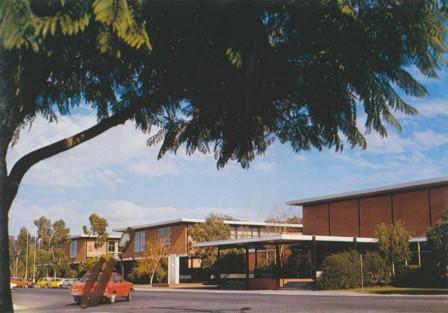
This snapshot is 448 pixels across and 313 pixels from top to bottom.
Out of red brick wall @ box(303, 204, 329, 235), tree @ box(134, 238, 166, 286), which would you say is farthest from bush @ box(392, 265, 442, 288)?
tree @ box(134, 238, 166, 286)

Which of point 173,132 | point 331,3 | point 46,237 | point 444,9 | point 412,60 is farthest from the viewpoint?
point 46,237

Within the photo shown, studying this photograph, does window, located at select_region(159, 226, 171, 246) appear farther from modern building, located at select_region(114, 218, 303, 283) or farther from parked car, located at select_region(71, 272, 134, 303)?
parked car, located at select_region(71, 272, 134, 303)

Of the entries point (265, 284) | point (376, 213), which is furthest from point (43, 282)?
point (376, 213)

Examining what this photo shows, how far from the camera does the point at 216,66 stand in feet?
17.6

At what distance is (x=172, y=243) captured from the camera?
68.1 metres

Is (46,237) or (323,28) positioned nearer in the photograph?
(323,28)

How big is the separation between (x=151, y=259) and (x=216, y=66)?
5320 centimetres

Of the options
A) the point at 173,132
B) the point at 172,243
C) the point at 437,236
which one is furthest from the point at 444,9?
the point at 172,243

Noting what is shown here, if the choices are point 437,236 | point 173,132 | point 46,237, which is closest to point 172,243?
point 437,236

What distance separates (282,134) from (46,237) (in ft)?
51.3

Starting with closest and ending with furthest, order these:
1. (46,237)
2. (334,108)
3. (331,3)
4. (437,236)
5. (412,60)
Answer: (331,3)
(412,60)
(334,108)
(46,237)
(437,236)

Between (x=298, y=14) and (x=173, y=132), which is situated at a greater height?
(x=298, y=14)

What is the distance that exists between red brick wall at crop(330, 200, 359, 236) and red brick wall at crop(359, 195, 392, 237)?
823 millimetres

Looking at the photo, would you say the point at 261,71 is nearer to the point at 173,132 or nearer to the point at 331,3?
the point at 331,3
